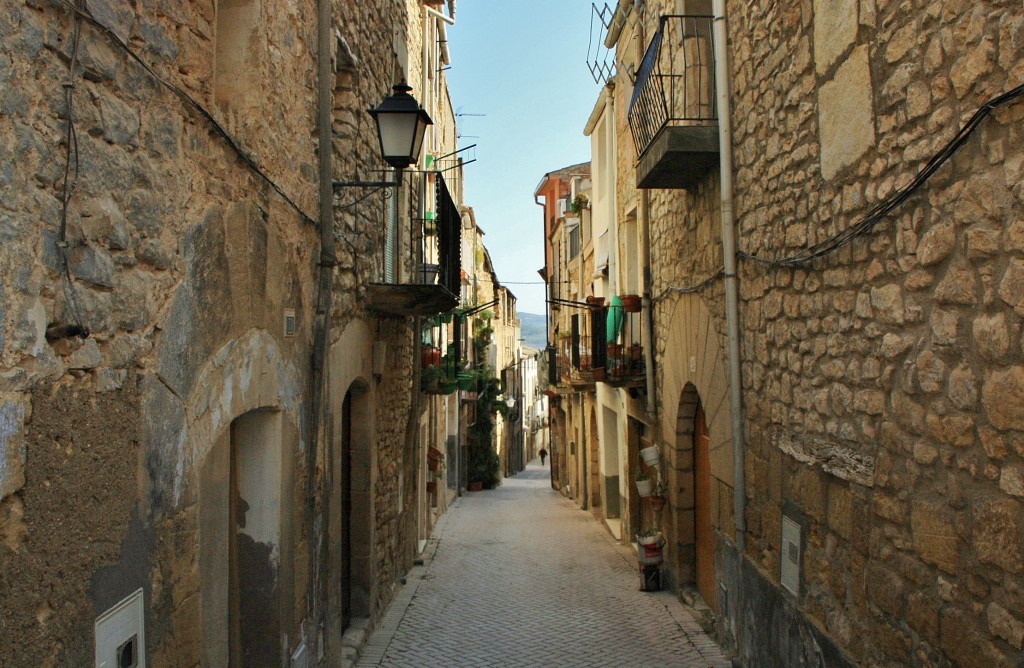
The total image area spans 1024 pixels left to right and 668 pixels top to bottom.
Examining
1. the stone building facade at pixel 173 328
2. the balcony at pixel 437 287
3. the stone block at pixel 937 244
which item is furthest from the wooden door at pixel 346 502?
the stone block at pixel 937 244

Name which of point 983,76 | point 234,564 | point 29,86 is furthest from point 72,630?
point 983,76

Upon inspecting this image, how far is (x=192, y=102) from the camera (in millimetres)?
3516

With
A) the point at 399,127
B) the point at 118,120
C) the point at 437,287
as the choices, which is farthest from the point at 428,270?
the point at 118,120

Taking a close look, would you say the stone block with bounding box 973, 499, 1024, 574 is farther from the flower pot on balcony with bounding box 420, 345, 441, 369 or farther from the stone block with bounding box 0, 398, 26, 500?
the flower pot on balcony with bounding box 420, 345, 441, 369

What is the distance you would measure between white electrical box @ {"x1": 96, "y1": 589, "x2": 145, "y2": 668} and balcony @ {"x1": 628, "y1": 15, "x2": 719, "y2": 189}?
17.0ft

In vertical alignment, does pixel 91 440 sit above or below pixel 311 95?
below

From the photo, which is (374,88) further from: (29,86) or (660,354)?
(29,86)

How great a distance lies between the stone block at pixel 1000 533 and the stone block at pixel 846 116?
1814 millimetres

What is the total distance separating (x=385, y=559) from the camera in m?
8.74

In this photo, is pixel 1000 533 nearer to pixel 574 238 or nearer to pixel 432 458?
pixel 432 458

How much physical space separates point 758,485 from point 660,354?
13.5 feet

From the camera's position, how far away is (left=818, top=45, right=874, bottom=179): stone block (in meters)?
4.01

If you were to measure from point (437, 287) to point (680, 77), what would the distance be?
2917mm

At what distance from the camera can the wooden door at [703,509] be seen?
8430mm
